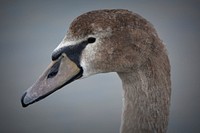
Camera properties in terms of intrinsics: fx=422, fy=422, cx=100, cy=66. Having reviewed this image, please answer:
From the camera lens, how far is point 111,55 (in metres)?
0.66

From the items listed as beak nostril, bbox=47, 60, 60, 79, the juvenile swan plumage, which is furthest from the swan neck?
beak nostril, bbox=47, 60, 60, 79

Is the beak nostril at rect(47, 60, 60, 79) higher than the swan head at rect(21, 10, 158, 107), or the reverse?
the swan head at rect(21, 10, 158, 107)

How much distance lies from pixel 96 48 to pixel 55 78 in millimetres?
79

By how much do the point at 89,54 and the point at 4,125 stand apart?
89 cm

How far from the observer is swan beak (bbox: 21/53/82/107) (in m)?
0.65

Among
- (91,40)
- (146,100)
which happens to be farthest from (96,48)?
(146,100)

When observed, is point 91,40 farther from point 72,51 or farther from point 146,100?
point 146,100

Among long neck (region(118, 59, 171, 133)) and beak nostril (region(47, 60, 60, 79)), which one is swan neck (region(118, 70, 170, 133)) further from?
beak nostril (region(47, 60, 60, 79))

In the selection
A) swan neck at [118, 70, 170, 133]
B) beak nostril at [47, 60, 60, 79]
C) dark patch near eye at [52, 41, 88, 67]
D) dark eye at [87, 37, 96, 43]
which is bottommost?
swan neck at [118, 70, 170, 133]

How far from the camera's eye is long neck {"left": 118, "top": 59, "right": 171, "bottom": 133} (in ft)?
2.25

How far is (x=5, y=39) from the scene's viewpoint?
4.82 feet

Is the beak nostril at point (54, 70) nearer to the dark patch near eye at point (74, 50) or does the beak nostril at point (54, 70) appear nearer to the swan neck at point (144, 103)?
the dark patch near eye at point (74, 50)

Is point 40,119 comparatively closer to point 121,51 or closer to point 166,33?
point 166,33

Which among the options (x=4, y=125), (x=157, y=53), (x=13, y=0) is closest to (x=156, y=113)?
(x=157, y=53)
